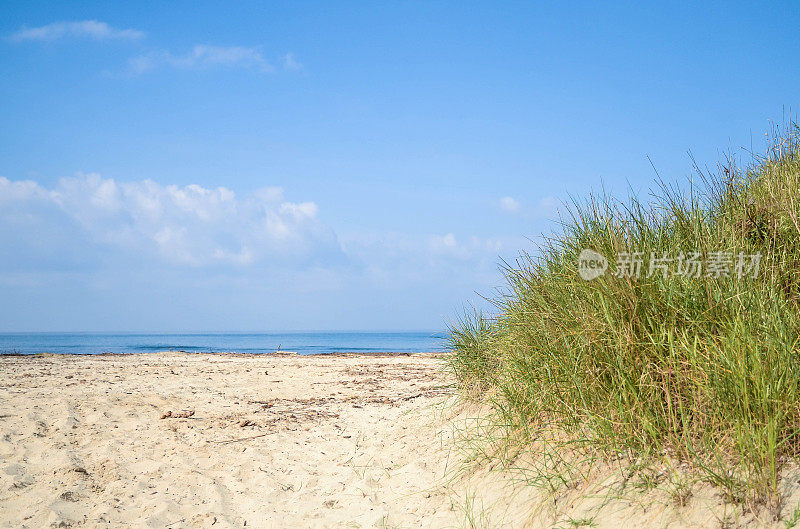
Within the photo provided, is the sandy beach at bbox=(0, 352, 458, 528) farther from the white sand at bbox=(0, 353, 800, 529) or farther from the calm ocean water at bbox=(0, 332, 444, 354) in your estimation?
the calm ocean water at bbox=(0, 332, 444, 354)

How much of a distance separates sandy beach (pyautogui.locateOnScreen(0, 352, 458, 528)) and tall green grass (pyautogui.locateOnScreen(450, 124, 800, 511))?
105 cm

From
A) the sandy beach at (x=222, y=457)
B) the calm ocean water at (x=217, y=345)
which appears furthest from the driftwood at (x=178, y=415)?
the calm ocean water at (x=217, y=345)

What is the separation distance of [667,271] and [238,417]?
4697mm

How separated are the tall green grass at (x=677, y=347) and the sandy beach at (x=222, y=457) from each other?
3.46 ft

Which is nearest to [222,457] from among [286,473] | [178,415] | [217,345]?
[286,473]

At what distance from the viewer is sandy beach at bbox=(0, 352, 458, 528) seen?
3.38 meters

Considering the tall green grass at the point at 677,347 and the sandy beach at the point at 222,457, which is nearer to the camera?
the tall green grass at the point at 677,347

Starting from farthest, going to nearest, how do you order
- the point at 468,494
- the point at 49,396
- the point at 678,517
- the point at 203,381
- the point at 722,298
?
the point at 203,381 < the point at 49,396 < the point at 468,494 < the point at 722,298 < the point at 678,517

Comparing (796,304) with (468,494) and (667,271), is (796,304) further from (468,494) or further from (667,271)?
(468,494)

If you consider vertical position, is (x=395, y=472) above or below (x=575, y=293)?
below

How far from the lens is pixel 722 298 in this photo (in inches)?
110

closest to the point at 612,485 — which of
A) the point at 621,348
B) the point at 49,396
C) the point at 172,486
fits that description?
the point at 621,348

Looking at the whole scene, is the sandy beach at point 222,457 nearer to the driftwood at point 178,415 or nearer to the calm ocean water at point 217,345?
the driftwood at point 178,415

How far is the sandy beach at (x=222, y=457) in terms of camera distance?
338 cm
